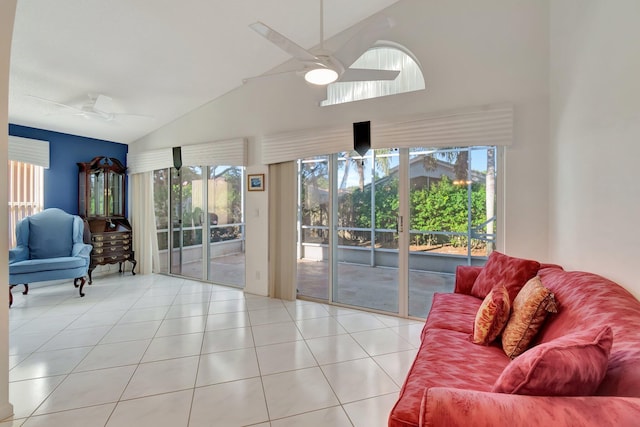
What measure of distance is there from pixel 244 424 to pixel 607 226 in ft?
8.26

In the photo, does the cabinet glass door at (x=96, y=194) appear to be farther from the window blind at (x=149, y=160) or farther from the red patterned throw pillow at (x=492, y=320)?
the red patterned throw pillow at (x=492, y=320)

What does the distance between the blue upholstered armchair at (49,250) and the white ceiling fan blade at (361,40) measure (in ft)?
14.6

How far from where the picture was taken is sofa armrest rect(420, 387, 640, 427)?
2.68 ft

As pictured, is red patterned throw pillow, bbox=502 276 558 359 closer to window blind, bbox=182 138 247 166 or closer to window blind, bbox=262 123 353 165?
window blind, bbox=262 123 353 165

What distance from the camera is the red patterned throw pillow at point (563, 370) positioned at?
0.93 metres

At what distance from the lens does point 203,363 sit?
94.7 inches

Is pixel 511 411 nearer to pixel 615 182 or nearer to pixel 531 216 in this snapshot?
pixel 615 182

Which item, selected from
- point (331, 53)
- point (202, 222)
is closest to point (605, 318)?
point (331, 53)

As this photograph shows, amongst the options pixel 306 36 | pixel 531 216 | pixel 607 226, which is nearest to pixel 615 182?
pixel 607 226

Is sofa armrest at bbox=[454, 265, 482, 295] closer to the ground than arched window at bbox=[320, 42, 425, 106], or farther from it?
closer to the ground

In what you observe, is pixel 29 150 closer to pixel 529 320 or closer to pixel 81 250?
pixel 81 250

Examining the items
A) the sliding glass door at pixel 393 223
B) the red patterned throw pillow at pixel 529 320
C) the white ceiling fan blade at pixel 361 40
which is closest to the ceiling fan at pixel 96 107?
the sliding glass door at pixel 393 223

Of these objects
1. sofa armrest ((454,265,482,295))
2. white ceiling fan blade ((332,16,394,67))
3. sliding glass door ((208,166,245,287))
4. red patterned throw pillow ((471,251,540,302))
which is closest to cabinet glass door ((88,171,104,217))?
sliding glass door ((208,166,245,287))

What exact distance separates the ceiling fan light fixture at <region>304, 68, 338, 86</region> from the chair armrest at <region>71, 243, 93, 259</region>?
14.2 feet
